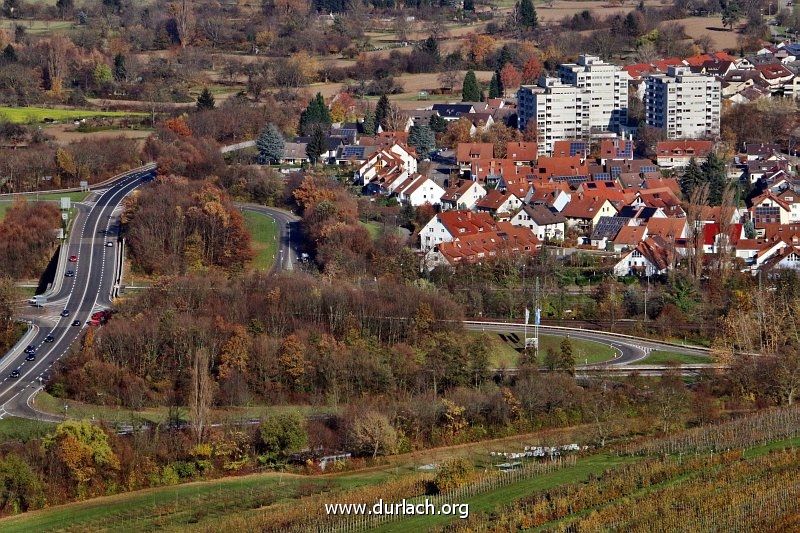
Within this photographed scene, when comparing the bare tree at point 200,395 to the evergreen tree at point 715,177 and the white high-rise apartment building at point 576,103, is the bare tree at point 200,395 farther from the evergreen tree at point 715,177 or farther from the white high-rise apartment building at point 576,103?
the white high-rise apartment building at point 576,103

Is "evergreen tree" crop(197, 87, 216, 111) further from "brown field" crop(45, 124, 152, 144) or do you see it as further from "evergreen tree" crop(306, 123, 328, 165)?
"evergreen tree" crop(306, 123, 328, 165)

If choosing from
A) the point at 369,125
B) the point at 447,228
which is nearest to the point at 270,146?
the point at 369,125

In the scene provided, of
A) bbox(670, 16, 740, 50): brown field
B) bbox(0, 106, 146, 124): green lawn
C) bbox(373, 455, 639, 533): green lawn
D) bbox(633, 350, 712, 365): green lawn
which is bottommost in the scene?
bbox(373, 455, 639, 533): green lawn

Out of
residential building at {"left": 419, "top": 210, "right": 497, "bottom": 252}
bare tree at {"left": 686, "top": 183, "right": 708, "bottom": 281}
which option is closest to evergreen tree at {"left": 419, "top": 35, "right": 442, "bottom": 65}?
bare tree at {"left": 686, "top": 183, "right": 708, "bottom": 281}

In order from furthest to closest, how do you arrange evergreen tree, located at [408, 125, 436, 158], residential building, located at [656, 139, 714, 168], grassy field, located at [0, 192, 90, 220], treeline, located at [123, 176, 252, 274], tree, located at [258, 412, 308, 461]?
1. evergreen tree, located at [408, 125, 436, 158]
2. residential building, located at [656, 139, 714, 168]
3. grassy field, located at [0, 192, 90, 220]
4. treeline, located at [123, 176, 252, 274]
5. tree, located at [258, 412, 308, 461]

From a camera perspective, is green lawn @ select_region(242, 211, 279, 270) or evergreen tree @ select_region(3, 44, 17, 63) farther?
evergreen tree @ select_region(3, 44, 17, 63)

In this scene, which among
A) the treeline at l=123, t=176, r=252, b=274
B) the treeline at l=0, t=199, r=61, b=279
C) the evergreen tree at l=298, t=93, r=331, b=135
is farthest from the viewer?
the evergreen tree at l=298, t=93, r=331, b=135

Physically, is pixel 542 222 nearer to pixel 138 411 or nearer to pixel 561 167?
pixel 561 167
